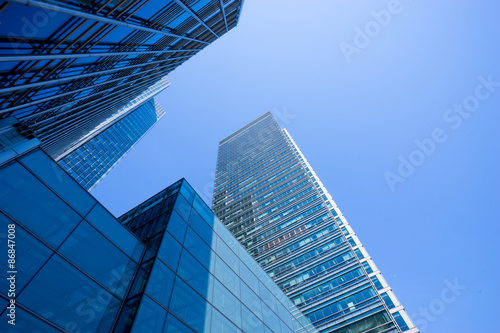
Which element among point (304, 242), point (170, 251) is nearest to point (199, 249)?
point (170, 251)

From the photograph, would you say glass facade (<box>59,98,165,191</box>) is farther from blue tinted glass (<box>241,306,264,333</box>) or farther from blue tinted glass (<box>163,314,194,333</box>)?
blue tinted glass (<box>163,314,194,333</box>)

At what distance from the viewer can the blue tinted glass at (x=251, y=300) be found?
1553 centimetres

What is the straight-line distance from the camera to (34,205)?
27.0ft

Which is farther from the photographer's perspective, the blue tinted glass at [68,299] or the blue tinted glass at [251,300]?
the blue tinted glass at [251,300]

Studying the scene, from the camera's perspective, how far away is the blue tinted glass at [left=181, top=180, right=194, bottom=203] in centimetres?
1558

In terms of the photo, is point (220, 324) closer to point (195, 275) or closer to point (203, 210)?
point (195, 275)

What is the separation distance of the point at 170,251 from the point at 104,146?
105m

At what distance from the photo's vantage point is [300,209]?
205 feet

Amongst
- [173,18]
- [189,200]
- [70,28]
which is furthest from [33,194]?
[173,18]

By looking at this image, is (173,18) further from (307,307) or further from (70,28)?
(307,307)

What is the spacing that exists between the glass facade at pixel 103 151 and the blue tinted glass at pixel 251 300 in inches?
3213

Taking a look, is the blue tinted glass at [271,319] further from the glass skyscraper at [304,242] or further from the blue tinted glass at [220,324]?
the glass skyscraper at [304,242]

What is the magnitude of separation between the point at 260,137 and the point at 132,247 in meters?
105

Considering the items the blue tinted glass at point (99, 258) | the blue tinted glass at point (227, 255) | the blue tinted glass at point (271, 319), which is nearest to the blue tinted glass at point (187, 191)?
the blue tinted glass at point (227, 255)
